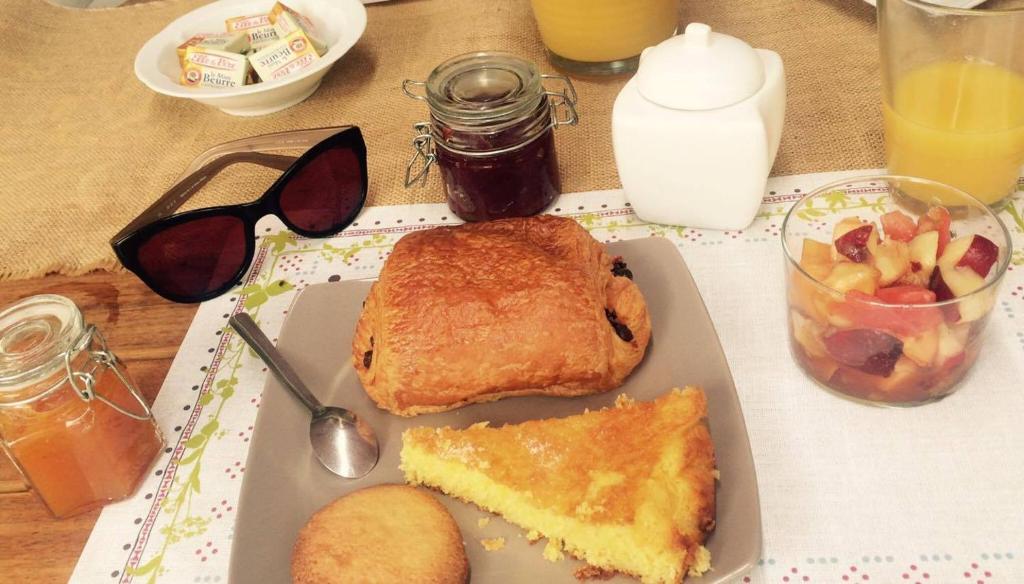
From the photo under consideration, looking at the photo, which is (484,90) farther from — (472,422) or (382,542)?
(382,542)

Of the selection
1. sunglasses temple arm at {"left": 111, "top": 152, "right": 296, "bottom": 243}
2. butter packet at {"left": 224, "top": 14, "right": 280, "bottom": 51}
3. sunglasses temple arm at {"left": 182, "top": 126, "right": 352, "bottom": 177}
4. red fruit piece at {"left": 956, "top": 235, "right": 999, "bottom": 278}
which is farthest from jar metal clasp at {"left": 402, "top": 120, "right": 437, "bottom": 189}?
red fruit piece at {"left": 956, "top": 235, "right": 999, "bottom": 278}

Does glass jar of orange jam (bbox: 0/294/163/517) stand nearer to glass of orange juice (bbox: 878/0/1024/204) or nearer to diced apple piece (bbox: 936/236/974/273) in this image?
diced apple piece (bbox: 936/236/974/273)

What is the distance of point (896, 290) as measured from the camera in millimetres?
1120

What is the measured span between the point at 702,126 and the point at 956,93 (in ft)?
1.47

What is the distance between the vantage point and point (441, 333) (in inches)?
47.4

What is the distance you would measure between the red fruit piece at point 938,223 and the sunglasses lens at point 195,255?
3.96ft

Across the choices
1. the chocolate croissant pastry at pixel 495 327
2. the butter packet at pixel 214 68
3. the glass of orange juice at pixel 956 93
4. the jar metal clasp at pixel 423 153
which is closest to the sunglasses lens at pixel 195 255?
the jar metal clasp at pixel 423 153

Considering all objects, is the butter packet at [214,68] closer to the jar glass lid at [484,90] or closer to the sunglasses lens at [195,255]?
the sunglasses lens at [195,255]

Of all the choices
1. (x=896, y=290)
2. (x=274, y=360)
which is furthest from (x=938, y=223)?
(x=274, y=360)

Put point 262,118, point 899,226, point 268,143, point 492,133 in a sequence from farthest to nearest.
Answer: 1. point 262,118
2. point 268,143
3. point 492,133
4. point 899,226

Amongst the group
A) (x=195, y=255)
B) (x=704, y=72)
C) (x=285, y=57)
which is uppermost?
(x=704, y=72)

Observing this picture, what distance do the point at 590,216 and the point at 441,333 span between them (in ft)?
1.85

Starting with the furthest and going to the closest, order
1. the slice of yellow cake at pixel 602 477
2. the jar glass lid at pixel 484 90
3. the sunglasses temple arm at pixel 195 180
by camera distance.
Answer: the sunglasses temple arm at pixel 195 180, the jar glass lid at pixel 484 90, the slice of yellow cake at pixel 602 477

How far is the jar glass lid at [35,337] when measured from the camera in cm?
111
